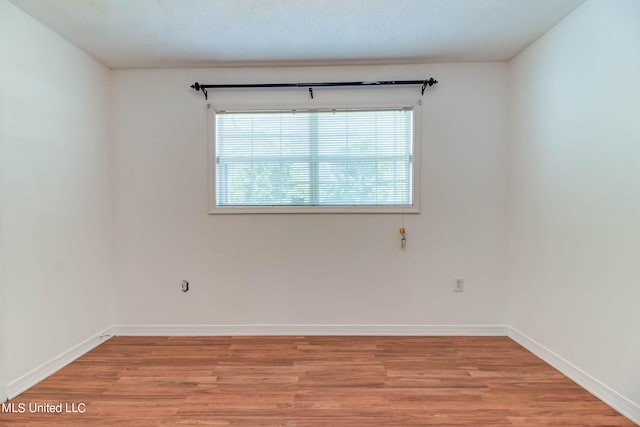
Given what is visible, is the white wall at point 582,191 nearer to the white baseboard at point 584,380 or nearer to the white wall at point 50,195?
the white baseboard at point 584,380

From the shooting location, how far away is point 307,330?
115 inches

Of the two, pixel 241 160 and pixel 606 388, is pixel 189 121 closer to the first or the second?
pixel 241 160

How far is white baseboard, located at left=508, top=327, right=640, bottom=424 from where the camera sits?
5.84 ft

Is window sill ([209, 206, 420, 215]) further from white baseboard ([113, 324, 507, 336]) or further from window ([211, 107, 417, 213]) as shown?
white baseboard ([113, 324, 507, 336])

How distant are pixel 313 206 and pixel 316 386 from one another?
4.87 feet

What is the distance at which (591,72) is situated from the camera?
2.03 m

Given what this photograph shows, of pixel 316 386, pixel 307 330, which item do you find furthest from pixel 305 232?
pixel 316 386

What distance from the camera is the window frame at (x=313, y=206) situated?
9.46 feet

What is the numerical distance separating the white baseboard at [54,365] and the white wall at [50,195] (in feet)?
0.11

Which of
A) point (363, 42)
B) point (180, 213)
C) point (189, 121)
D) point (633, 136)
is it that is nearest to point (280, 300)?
point (180, 213)

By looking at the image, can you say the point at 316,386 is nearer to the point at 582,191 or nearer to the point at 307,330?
the point at 307,330

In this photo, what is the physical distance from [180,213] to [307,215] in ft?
3.91

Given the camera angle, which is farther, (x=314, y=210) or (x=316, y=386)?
(x=314, y=210)

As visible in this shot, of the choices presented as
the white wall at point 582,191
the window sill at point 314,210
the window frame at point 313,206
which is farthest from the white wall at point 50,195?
the white wall at point 582,191
